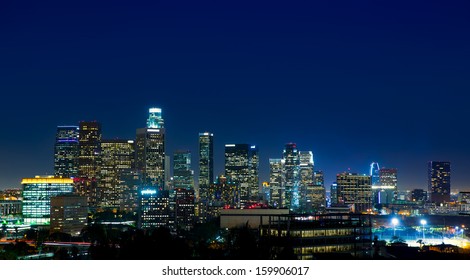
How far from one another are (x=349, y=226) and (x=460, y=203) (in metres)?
45.4

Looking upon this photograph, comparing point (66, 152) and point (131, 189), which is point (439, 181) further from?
point (66, 152)

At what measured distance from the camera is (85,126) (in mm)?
70562

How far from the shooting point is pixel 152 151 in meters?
71.6

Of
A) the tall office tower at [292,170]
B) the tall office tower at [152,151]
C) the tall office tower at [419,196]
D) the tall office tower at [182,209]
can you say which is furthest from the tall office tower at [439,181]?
the tall office tower at [152,151]

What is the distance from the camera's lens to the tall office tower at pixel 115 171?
6612 centimetres

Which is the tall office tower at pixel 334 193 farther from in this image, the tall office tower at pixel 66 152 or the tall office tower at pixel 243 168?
the tall office tower at pixel 66 152

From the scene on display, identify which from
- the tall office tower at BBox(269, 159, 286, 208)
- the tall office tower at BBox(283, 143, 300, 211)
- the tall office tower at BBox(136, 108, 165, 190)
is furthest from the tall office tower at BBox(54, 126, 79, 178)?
the tall office tower at BBox(283, 143, 300, 211)

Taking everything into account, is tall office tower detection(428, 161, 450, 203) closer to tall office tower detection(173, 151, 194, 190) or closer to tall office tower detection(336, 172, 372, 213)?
tall office tower detection(336, 172, 372, 213)

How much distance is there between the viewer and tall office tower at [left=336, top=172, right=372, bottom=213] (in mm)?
72750

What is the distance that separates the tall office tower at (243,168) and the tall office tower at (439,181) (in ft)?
65.1

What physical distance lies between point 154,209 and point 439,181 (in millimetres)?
29368

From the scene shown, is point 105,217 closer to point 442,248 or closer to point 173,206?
point 173,206

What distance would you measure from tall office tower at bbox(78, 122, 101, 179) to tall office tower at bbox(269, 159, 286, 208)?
69.9 feet
